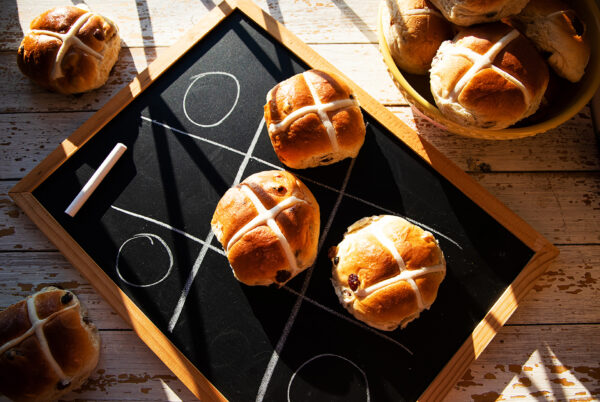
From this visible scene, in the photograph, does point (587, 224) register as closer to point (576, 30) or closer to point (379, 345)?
point (576, 30)

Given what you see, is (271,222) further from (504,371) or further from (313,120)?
(504,371)

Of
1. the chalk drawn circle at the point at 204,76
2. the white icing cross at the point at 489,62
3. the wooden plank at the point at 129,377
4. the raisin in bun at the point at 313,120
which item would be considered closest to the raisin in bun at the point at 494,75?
the white icing cross at the point at 489,62

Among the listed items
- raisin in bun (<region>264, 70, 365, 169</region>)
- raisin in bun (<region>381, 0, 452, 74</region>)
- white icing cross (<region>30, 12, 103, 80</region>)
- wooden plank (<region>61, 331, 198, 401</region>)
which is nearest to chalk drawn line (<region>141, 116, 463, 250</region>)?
raisin in bun (<region>264, 70, 365, 169</region>)

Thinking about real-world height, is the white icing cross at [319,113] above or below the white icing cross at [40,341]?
above

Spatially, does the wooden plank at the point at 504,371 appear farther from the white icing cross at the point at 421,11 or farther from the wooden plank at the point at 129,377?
the white icing cross at the point at 421,11

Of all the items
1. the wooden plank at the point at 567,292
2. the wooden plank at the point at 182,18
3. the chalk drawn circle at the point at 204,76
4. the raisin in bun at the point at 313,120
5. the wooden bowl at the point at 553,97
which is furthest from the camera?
the wooden plank at the point at 182,18

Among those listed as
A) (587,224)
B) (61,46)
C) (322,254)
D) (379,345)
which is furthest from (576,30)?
(61,46)

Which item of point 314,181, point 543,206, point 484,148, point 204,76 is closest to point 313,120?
point 314,181
